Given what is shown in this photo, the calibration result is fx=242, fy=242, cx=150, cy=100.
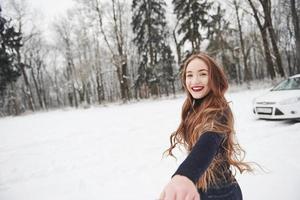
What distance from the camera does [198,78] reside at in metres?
1.54

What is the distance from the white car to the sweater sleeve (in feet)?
23.6

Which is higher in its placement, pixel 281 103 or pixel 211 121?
pixel 211 121

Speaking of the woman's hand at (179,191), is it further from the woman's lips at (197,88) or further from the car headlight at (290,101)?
the car headlight at (290,101)

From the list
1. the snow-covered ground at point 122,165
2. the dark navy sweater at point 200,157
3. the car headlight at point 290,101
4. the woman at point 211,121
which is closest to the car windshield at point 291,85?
the car headlight at point 290,101

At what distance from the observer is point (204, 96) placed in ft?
5.18

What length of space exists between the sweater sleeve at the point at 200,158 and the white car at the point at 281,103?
718 centimetres

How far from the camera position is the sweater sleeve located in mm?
979

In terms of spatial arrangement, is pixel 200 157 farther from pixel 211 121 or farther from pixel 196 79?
pixel 196 79

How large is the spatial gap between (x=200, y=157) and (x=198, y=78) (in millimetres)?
615

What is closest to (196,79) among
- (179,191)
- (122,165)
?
(179,191)

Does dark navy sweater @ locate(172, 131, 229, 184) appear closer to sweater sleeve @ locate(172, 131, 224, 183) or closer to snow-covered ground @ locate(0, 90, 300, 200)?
sweater sleeve @ locate(172, 131, 224, 183)

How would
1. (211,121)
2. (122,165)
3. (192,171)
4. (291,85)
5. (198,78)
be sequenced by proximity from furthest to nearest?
(291,85) < (122,165) < (198,78) < (211,121) < (192,171)

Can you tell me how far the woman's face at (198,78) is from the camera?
1.54m

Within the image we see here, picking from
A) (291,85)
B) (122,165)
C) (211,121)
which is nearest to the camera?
(211,121)
